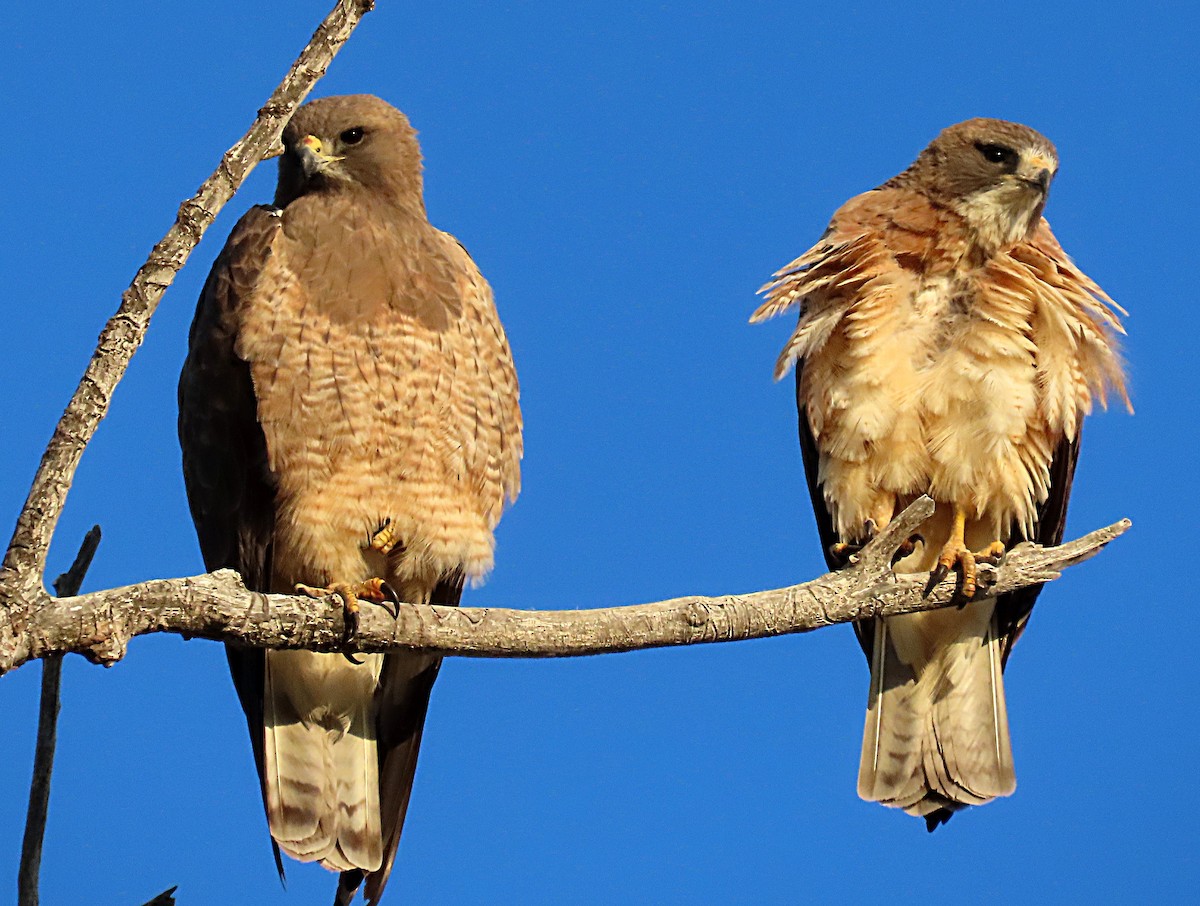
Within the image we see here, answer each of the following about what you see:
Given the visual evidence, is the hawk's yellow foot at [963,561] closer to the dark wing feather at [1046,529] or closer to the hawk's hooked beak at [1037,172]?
the dark wing feather at [1046,529]

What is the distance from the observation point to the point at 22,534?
3633 mm

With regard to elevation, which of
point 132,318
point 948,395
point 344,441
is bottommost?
point 132,318

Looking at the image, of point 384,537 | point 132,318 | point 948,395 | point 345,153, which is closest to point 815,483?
point 948,395

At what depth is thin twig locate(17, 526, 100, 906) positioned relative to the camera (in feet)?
13.2

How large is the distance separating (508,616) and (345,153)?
2.21m

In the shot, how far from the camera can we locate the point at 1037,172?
6027 millimetres

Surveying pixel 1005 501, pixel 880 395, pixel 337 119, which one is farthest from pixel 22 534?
pixel 1005 501

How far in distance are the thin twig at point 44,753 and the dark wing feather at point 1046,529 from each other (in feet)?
11.5

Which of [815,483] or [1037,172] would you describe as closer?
[1037,172]

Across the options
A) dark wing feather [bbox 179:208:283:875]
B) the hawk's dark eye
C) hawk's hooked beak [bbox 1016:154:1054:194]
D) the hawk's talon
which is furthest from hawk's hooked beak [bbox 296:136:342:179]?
hawk's hooked beak [bbox 1016:154:1054:194]

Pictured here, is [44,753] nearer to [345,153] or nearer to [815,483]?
[345,153]

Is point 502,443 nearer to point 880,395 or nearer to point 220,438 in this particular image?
point 220,438

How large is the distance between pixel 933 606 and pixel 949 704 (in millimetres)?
1091

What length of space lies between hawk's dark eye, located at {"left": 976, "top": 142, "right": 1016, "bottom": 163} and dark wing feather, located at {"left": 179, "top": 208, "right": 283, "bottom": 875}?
8.93 ft
